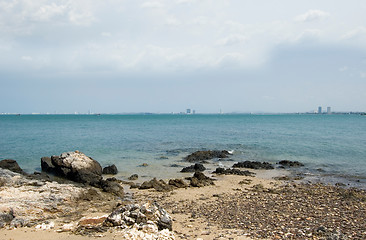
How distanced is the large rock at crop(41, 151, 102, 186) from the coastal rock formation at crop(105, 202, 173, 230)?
885 cm

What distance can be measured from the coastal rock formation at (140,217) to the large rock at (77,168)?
349 inches

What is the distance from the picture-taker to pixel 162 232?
919 cm

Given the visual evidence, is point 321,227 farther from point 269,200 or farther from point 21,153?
point 21,153

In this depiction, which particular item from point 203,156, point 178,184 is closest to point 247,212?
point 178,184

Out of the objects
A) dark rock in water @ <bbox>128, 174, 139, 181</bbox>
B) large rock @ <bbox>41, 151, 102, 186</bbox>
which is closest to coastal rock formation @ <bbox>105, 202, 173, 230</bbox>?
large rock @ <bbox>41, 151, 102, 186</bbox>

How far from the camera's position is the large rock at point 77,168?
1894 centimetres

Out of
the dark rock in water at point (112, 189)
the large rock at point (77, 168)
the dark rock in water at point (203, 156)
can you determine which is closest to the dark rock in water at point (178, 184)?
the dark rock in water at point (112, 189)

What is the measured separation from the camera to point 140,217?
973 centimetres

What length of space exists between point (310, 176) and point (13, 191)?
65.6 ft

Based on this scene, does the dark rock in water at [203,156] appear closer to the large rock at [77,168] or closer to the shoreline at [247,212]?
the shoreline at [247,212]

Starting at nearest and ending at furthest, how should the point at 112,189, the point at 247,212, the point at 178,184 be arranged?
the point at 247,212, the point at 112,189, the point at 178,184

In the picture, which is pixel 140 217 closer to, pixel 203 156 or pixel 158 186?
pixel 158 186

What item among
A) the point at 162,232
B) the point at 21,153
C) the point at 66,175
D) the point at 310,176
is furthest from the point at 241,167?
the point at 21,153

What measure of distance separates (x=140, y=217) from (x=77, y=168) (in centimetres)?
1154
